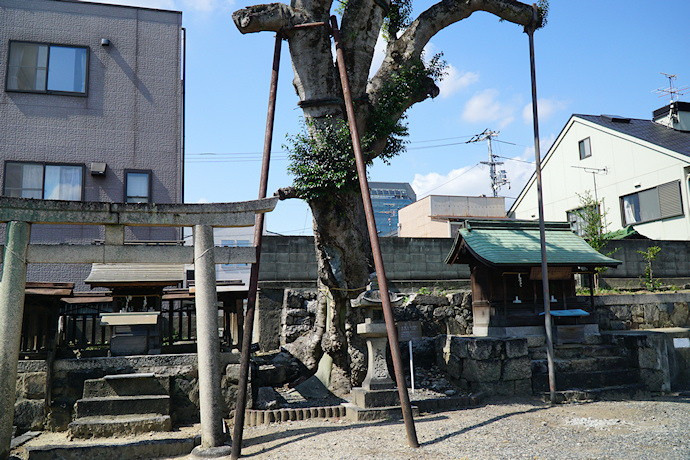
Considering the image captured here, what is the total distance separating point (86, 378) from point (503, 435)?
7.17 m

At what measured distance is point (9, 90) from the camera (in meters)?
14.9

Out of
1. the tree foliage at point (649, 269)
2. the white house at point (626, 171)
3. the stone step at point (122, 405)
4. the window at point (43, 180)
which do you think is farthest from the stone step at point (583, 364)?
the window at point (43, 180)

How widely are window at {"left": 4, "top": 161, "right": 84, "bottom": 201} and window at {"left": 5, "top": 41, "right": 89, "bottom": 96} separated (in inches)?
91.8

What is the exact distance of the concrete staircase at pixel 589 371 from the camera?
10836 millimetres

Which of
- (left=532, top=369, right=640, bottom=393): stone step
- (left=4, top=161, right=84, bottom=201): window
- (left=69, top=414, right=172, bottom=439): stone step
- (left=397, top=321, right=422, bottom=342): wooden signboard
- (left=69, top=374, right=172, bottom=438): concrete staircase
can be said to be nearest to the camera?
(left=69, top=414, right=172, bottom=439): stone step

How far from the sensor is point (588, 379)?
1121cm

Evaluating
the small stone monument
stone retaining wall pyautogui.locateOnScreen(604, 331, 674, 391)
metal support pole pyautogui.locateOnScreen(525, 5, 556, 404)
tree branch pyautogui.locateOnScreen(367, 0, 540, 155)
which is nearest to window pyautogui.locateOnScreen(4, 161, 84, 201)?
tree branch pyautogui.locateOnScreen(367, 0, 540, 155)

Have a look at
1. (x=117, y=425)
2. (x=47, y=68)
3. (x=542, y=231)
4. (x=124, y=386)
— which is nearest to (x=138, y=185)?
(x=47, y=68)

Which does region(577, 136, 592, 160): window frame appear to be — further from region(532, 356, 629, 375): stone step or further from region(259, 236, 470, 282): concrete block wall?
region(532, 356, 629, 375): stone step

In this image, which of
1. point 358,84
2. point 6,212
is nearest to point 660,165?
point 358,84

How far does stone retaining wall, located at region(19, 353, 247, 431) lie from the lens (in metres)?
8.73

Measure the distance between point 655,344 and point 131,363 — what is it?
1114 centimetres

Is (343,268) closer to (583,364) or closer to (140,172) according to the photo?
(583,364)

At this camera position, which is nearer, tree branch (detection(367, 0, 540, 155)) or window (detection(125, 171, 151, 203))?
tree branch (detection(367, 0, 540, 155))
